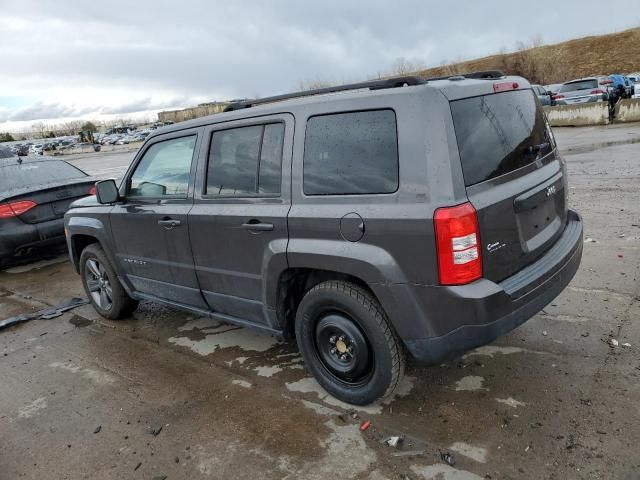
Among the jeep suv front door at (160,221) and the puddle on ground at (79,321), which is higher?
the jeep suv front door at (160,221)

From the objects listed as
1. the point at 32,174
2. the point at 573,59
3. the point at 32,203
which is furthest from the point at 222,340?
the point at 573,59

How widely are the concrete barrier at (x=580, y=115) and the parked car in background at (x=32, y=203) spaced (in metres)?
17.7

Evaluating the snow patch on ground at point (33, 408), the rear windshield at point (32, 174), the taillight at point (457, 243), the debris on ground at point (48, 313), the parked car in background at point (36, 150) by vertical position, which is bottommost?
the snow patch on ground at point (33, 408)

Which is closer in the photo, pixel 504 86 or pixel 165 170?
pixel 504 86

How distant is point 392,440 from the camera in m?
2.84

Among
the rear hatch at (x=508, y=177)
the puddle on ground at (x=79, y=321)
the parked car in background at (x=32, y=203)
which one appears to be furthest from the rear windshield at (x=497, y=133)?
the parked car in background at (x=32, y=203)

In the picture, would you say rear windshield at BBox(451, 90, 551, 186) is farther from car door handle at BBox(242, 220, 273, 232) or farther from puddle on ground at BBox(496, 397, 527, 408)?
puddle on ground at BBox(496, 397, 527, 408)

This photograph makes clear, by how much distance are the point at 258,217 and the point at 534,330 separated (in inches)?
91.4

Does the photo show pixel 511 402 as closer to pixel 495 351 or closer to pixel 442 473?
pixel 495 351

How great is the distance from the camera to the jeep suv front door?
12.8 ft

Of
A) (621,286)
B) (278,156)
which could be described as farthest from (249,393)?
(621,286)

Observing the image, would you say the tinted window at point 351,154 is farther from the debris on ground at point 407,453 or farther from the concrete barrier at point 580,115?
the concrete barrier at point 580,115

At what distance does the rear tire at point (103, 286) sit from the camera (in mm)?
4952

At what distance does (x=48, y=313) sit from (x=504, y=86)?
5099mm
